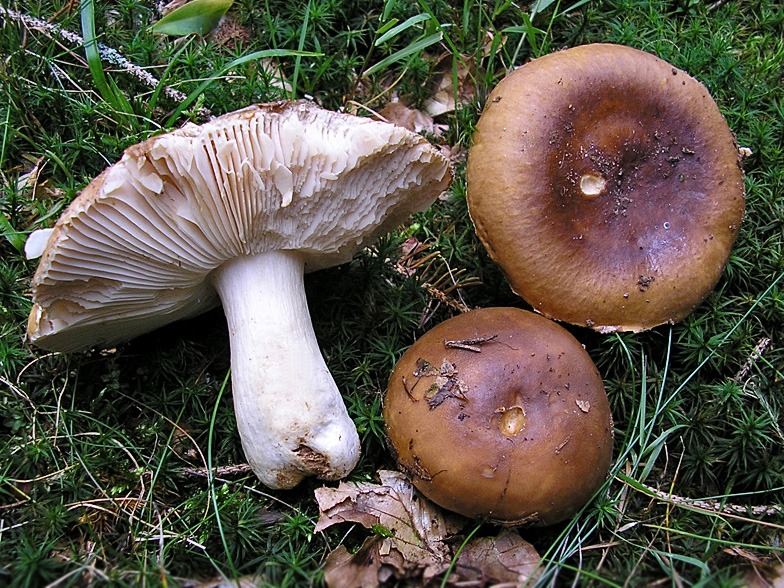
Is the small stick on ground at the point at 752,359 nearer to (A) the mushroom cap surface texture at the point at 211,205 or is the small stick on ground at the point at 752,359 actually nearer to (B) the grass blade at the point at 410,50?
(A) the mushroom cap surface texture at the point at 211,205

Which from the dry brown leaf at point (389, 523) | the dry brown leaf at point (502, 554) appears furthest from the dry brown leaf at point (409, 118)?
the dry brown leaf at point (502, 554)

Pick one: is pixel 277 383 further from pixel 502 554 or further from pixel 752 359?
pixel 752 359

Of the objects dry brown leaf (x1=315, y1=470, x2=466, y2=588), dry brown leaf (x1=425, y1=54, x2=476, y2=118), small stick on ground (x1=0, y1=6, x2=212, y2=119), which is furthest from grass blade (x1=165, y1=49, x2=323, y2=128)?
dry brown leaf (x1=315, y1=470, x2=466, y2=588)

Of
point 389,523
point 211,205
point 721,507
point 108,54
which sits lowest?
point 721,507

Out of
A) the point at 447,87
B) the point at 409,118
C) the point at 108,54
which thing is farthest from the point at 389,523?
the point at 108,54

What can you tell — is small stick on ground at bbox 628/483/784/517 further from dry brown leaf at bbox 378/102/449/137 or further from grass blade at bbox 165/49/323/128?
grass blade at bbox 165/49/323/128

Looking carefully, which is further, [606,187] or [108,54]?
[108,54]

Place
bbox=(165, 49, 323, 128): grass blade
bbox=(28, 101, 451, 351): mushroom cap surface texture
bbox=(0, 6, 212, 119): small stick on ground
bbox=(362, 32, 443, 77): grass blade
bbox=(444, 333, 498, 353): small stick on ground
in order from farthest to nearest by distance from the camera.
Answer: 1. bbox=(362, 32, 443, 77): grass blade
2. bbox=(0, 6, 212, 119): small stick on ground
3. bbox=(165, 49, 323, 128): grass blade
4. bbox=(444, 333, 498, 353): small stick on ground
5. bbox=(28, 101, 451, 351): mushroom cap surface texture

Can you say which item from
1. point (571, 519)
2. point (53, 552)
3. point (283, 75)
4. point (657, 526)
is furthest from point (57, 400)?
point (657, 526)
